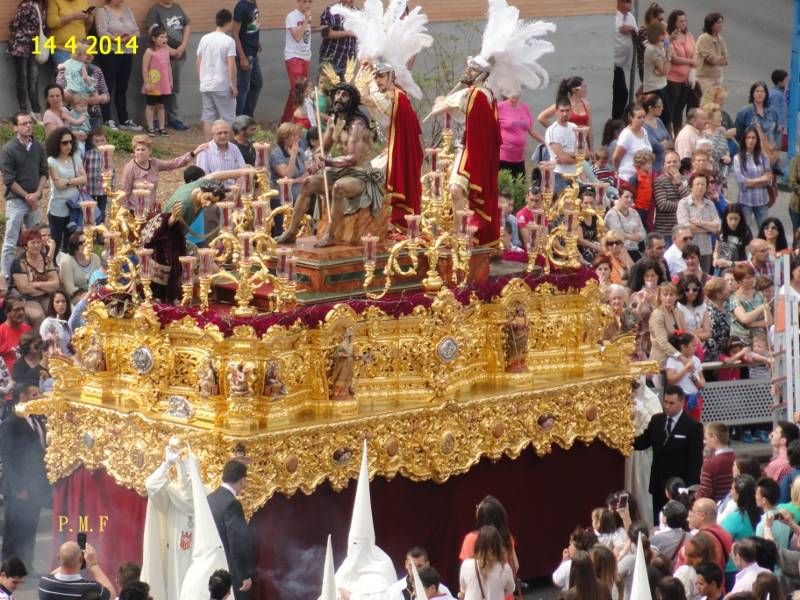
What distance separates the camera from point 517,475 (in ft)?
63.3

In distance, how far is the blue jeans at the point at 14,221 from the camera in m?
22.5

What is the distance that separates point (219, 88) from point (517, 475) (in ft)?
28.8

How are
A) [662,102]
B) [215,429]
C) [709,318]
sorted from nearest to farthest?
[215,429] < [709,318] < [662,102]

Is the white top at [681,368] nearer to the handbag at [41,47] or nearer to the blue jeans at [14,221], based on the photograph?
the blue jeans at [14,221]

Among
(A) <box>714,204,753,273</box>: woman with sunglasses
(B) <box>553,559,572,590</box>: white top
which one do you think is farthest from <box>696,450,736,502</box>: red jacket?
(A) <box>714,204,753,273</box>: woman with sunglasses

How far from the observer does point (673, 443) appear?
19625 millimetres

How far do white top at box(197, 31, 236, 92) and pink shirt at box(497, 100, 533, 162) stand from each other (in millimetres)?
3377

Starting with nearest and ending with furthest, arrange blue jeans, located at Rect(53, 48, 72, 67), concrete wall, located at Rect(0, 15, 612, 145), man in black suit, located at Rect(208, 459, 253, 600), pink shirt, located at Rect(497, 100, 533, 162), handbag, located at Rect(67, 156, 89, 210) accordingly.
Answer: man in black suit, located at Rect(208, 459, 253, 600), handbag, located at Rect(67, 156, 89, 210), pink shirt, located at Rect(497, 100, 533, 162), blue jeans, located at Rect(53, 48, 72, 67), concrete wall, located at Rect(0, 15, 612, 145)

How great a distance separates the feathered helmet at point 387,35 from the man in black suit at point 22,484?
4.22 metres

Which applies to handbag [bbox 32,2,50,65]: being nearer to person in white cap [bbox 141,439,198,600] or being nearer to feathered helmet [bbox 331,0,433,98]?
feathered helmet [bbox 331,0,433,98]

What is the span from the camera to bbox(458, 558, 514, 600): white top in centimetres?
1598

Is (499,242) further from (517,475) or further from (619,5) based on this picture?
(619,5)

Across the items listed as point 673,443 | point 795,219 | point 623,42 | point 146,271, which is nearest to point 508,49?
point 673,443

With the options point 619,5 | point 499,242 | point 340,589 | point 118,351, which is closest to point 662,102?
point 619,5
